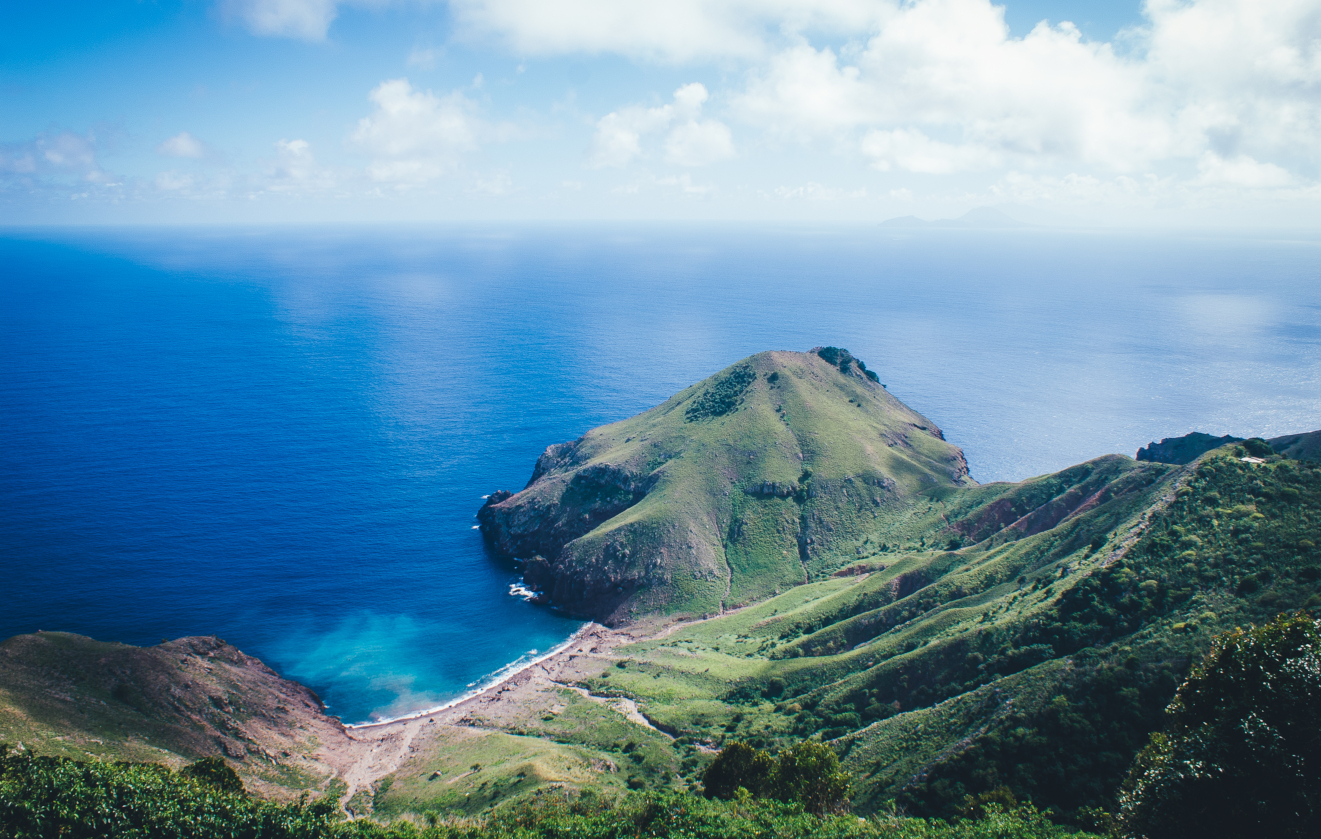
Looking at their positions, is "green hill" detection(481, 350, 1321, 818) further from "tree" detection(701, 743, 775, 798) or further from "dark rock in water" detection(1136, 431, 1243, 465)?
"tree" detection(701, 743, 775, 798)

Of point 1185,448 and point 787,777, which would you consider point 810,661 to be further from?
point 1185,448

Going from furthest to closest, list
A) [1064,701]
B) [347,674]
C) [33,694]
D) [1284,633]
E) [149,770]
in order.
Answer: [347,674] → [33,694] → [1064,701] → [149,770] → [1284,633]

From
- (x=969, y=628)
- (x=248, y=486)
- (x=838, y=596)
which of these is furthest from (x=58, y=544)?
(x=969, y=628)

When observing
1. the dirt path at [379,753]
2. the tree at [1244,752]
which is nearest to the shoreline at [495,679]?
the dirt path at [379,753]

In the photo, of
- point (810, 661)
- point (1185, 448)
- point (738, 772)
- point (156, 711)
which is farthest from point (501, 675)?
point (1185, 448)

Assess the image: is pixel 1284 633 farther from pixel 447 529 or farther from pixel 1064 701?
pixel 447 529

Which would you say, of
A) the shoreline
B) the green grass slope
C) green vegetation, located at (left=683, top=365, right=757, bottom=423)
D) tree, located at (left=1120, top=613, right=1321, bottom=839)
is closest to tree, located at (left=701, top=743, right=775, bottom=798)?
the green grass slope
